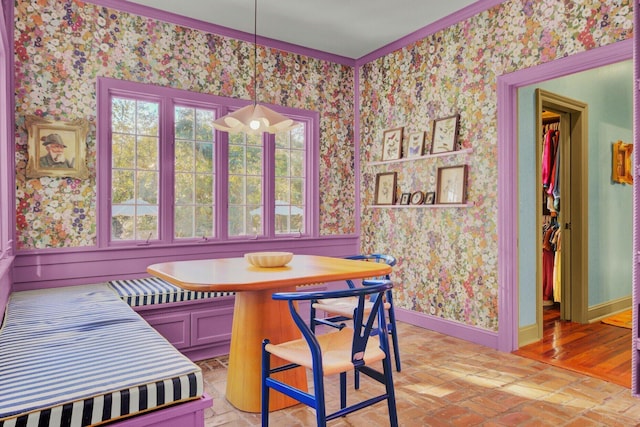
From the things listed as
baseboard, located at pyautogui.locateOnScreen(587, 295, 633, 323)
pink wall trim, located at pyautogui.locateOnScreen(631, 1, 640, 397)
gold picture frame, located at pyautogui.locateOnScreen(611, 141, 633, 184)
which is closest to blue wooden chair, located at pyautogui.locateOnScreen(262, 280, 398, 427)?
pink wall trim, located at pyautogui.locateOnScreen(631, 1, 640, 397)

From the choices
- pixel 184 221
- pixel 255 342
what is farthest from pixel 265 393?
pixel 184 221

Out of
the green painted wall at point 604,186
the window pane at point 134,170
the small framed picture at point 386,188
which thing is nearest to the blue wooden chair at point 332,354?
the window pane at point 134,170

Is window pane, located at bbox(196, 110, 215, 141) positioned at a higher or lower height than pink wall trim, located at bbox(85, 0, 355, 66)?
lower

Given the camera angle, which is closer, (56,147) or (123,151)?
(56,147)

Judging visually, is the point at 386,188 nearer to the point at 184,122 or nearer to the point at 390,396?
the point at 184,122

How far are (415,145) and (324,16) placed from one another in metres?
1.54

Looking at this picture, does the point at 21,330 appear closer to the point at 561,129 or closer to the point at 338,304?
the point at 338,304

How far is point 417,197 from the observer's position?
4.40 m

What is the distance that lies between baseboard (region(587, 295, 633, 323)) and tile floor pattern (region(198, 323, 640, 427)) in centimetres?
167

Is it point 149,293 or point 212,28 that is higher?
point 212,28

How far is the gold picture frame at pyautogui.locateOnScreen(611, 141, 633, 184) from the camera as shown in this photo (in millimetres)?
4938

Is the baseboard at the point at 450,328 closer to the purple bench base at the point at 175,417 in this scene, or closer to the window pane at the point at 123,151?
the purple bench base at the point at 175,417

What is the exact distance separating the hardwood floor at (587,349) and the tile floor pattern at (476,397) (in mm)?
159

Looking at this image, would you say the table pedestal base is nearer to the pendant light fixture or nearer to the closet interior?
the pendant light fixture
